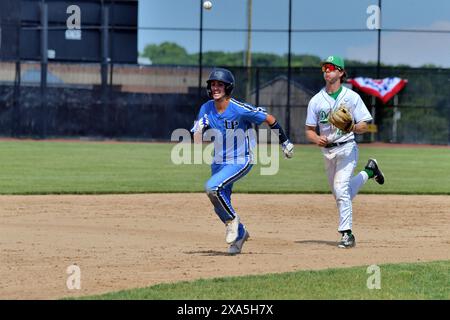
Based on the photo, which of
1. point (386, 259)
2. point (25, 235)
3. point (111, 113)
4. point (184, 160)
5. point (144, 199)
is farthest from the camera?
point (111, 113)

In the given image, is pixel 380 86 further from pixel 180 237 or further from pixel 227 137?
pixel 227 137

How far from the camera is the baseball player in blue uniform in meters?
10.3

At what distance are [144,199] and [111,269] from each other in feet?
23.8

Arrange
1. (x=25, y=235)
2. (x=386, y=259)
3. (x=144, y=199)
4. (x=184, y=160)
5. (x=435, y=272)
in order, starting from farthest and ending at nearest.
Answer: (x=184, y=160) → (x=144, y=199) → (x=25, y=235) → (x=386, y=259) → (x=435, y=272)

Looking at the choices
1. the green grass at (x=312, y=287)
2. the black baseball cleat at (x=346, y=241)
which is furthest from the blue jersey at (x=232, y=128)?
the green grass at (x=312, y=287)

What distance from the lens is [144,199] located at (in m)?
16.5

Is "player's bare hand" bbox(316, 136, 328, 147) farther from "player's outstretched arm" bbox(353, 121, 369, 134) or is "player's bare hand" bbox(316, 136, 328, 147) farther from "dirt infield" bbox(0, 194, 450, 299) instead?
"dirt infield" bbox(0, 194, 450, 299)

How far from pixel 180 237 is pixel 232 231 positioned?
5.72 feet

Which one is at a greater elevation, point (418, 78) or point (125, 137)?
point (418, 78)

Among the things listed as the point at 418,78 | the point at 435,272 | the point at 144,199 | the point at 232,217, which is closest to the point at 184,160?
the point at 144,199

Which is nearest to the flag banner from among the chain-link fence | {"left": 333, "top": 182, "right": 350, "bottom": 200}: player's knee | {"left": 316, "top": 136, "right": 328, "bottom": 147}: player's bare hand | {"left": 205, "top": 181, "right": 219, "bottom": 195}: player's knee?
the chain-link fence

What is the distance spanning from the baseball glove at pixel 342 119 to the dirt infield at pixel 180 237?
51.8 inches

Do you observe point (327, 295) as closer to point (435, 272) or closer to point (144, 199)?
point (435, 272)

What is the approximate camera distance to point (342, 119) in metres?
10.7
